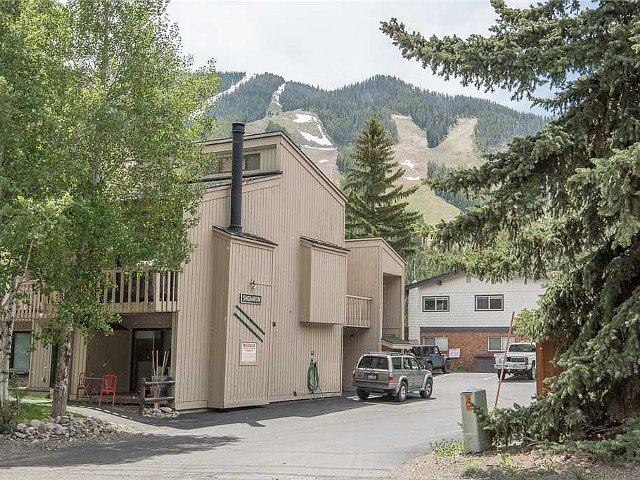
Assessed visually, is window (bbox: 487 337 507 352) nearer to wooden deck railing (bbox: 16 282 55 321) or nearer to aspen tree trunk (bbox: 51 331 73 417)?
wooden deck railing (bbox: 16 282 55 321)

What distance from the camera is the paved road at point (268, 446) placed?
12211 millimetres

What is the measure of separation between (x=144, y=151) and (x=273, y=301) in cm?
967

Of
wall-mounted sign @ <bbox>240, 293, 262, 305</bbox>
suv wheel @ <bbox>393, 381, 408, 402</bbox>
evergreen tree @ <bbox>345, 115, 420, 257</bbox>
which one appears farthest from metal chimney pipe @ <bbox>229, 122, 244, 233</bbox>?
evergreen tree @ <bbox>345, 115, 420, 257</bbox>

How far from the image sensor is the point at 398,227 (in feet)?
182

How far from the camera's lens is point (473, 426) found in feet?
40.1

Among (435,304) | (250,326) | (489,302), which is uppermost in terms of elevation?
(489,302)

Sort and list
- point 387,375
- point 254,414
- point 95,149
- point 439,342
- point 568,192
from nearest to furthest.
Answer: point 568,192, point 95,149, point 254,414, point 387,375, point 439,342

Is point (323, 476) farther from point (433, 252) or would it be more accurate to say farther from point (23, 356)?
point (23, 356)

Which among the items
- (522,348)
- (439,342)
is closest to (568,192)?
(522,348)

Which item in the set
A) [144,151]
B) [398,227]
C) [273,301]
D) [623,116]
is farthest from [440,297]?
[623,116]

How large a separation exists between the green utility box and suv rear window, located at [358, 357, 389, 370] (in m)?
13.9

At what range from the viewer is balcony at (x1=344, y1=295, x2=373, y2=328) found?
3089 centimetres

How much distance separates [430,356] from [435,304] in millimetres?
A: 6927

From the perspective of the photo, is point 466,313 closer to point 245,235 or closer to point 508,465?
point 245,235
